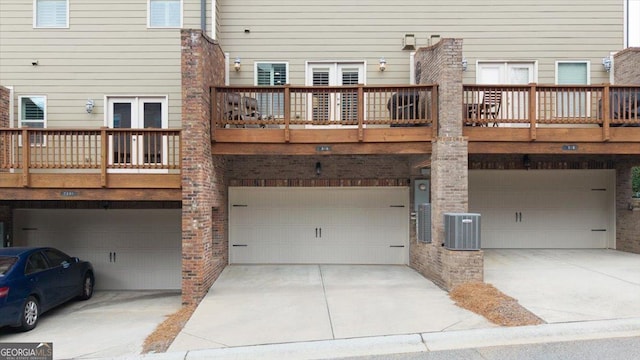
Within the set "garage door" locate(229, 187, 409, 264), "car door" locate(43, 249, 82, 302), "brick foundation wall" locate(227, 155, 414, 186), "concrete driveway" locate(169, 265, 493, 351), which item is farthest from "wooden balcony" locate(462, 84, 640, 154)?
"car door" locate(43, 249, 82, 302)

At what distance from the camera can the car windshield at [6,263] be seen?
693cm

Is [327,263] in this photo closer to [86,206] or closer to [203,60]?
[203,60]

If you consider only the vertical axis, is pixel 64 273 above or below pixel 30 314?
above

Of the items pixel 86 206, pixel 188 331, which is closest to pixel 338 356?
pixel 188 331

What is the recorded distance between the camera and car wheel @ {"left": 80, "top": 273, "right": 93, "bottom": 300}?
377 inches

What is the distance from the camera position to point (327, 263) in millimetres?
10602

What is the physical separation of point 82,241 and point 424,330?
31.9 feet

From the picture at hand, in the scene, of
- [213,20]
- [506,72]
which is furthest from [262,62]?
[506,72]

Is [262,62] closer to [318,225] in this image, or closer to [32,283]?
[318,225]

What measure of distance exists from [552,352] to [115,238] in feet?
34.6

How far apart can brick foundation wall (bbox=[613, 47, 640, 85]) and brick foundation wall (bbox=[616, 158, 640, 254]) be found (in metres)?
2.06

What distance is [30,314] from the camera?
711 cm

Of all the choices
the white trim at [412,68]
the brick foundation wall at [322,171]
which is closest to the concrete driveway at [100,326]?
the brick foundation wall at [322,171]

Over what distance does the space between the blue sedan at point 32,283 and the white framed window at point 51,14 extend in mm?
5876
